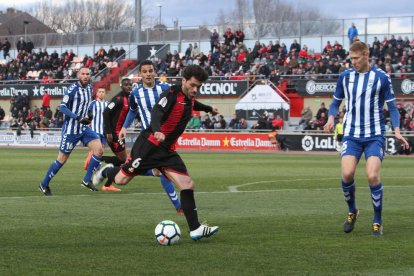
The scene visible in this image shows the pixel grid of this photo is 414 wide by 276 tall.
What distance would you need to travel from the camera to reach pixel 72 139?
17.0 meters

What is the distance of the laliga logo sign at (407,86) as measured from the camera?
4138cm

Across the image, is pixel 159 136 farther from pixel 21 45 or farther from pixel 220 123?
pixel 21 45

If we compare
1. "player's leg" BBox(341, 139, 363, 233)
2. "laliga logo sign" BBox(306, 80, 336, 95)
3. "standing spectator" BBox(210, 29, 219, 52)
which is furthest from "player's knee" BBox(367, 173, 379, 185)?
"standing spectator" BBox(210, 29, 219, 52)

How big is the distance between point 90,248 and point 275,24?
45124 mm

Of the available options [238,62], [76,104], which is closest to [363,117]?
[76,104]

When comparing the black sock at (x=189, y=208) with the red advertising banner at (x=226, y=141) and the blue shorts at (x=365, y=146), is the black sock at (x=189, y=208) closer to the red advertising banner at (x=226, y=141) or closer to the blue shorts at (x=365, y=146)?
the blue shorts at (x=365, y=146)

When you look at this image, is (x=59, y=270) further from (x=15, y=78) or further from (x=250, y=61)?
(x=15, y=78)

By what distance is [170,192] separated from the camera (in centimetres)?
1229

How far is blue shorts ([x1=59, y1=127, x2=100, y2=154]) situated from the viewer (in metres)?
16.8

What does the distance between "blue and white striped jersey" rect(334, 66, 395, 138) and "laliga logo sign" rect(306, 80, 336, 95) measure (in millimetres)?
33844

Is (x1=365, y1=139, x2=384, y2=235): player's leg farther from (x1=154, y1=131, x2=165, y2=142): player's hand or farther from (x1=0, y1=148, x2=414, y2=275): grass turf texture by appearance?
(x1=154, y1=131, x2=165, y2=142): player's hand

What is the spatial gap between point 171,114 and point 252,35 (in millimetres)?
44262

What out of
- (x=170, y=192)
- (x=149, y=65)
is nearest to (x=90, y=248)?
(x=170, y=192)

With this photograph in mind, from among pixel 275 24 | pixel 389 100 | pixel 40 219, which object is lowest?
pixel 40 219
